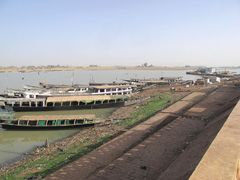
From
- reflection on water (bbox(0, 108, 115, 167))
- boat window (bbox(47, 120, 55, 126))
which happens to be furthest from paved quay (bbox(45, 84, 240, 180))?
boat window (bbox(47, 120, 55, 126))

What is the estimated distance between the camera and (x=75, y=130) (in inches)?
760

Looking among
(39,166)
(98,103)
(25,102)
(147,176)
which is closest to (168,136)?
(147,176)

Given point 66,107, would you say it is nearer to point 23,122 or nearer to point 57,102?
point 57,102

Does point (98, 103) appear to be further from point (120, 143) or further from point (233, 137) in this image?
point (233, 137)

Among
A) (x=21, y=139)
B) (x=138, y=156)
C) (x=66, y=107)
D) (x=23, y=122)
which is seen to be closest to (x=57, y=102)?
(x=66, y=107)

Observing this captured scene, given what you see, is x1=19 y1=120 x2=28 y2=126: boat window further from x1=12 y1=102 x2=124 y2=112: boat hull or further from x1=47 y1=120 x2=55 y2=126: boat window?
x1=12 y1=102 x2=124 y2=112: boat hull

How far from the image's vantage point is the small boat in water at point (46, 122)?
1862 cm

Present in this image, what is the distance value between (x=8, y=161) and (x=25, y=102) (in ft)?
51.0

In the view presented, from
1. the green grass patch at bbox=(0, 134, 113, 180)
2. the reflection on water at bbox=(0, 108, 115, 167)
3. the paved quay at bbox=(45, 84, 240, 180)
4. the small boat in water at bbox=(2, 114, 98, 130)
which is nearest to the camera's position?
the paved quay at bbox=(45, 84, 240, 180)

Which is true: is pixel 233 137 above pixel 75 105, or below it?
above

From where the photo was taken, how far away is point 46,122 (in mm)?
18812

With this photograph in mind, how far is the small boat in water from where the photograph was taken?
18.6 metres

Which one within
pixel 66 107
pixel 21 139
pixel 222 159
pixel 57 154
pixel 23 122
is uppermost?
pixel 222 159

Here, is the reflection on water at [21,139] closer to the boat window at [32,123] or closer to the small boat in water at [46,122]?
the small boat in water at [46,122]
